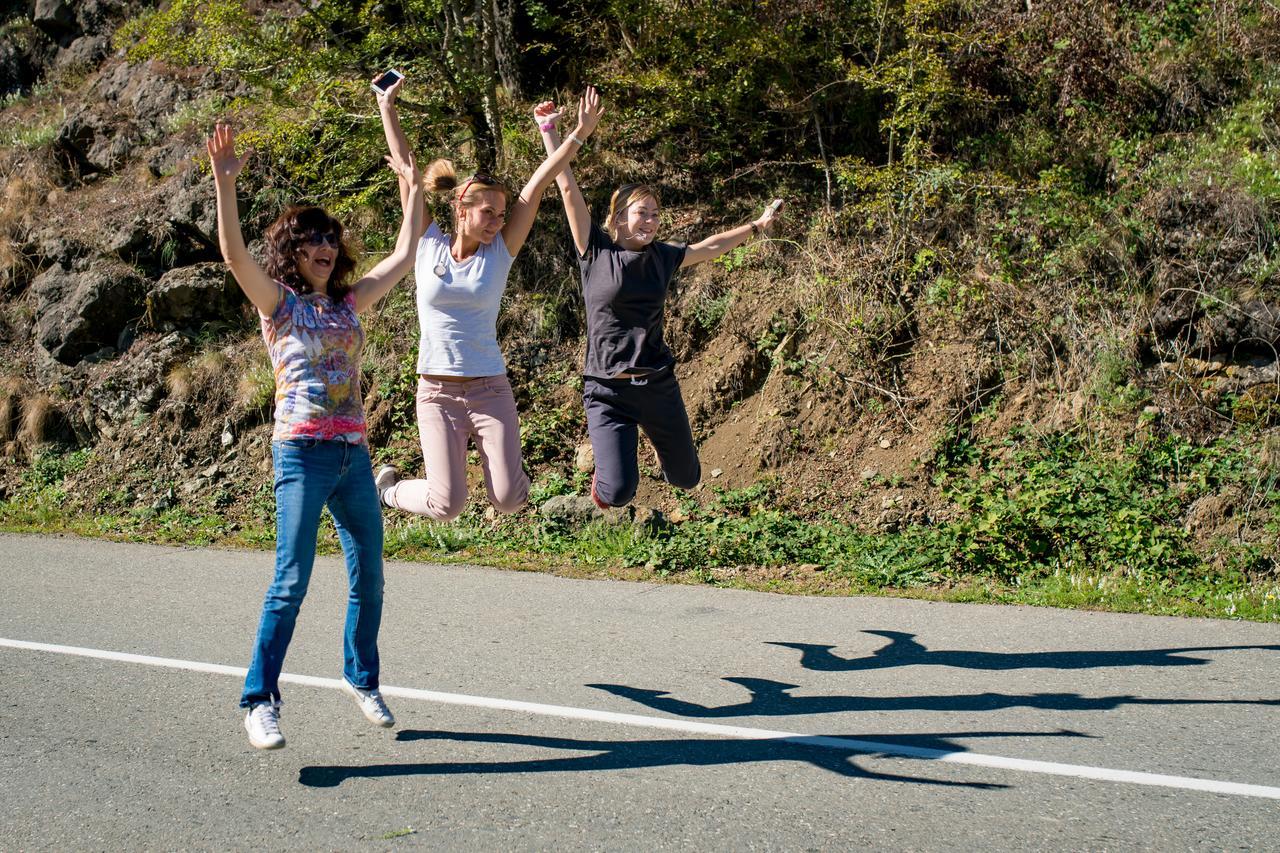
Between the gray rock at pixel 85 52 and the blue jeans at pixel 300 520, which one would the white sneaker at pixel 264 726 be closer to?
the blue jeans at pixel 300 520

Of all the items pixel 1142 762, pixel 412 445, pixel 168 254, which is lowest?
pixel 1142 762

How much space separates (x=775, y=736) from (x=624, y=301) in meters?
2.46

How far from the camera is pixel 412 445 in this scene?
39.0 ft

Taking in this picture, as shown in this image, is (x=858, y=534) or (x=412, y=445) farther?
(x=412, y=445)

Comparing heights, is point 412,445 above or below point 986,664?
above

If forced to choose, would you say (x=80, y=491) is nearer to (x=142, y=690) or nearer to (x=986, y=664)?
(x=142, y=690)

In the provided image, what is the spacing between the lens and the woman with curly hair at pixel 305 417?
469 centimetres

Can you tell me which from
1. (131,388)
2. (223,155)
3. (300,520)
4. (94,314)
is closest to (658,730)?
(300,520)

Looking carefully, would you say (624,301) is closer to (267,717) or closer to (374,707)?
(374,707)

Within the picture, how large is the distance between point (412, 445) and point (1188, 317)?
7.46 meters

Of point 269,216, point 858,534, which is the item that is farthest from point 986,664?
point 269,216

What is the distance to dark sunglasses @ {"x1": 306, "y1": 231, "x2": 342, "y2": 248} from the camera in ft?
15.8

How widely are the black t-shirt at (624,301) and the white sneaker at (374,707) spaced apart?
2176 mm

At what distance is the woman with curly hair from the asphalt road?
1.70 ft
